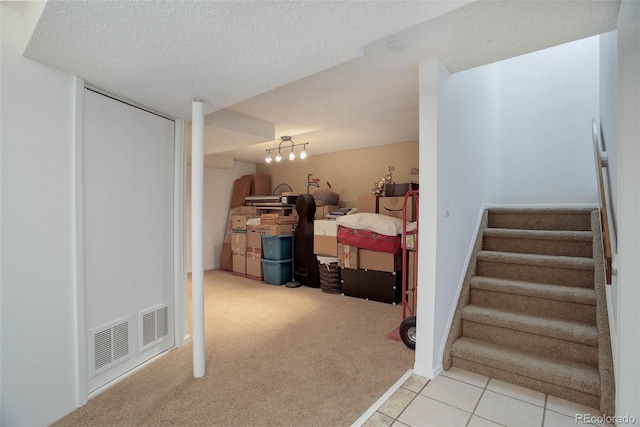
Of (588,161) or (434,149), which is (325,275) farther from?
(588,161)

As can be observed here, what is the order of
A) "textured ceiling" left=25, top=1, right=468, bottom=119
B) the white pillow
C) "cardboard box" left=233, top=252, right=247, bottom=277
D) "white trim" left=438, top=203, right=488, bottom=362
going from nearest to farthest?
1. "textured ceiling" left=25, top=1, right=468, bottom=119
2. "white trim" left=438, top=203, right=488, bottom=362
3. the white pillow
4. "cardboard box" left=233, top=252, right=247, bottom=277

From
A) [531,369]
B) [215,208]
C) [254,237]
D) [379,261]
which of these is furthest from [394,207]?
[215,208]

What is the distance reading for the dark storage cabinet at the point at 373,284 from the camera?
13.3 ft

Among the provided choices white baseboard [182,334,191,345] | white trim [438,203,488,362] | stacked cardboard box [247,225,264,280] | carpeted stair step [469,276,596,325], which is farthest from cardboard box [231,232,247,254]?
carpeted stair step [469,276,596,325]

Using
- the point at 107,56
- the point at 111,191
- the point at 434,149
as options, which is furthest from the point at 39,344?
the point at 434,149

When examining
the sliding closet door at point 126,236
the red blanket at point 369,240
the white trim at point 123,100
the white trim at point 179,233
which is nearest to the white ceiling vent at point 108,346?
the sliding closet door at point 126,236

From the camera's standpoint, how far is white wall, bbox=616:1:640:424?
144cm

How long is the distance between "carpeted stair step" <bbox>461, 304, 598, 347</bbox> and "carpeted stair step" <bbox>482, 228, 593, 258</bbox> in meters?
0.77

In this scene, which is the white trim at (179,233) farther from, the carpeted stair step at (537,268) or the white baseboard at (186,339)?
the carpeted stair step at (537,268)

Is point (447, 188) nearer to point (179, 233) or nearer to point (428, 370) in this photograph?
point (428, 370)

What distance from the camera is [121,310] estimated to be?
2.27m

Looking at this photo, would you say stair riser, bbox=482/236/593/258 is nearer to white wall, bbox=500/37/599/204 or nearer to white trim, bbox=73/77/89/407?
white wall, bbox=500/37/599/204

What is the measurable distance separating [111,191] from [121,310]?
35.1 inches

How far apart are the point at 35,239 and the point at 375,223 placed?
10.9ft
